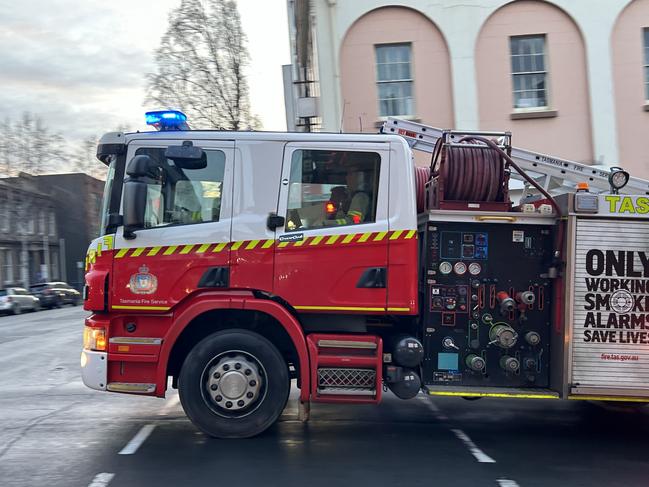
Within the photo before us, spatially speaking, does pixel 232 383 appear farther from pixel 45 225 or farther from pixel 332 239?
pixel 45 225

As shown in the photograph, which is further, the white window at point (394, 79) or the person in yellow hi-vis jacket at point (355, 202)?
the white window at point (394, 79)

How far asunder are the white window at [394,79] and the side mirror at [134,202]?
9.07 m

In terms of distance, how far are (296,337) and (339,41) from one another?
976 cm

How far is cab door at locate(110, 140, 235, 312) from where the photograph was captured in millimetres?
6145

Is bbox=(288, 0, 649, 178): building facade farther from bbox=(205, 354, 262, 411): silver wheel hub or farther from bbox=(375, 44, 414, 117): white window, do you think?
bbox=(205, 354, 262, 411): silver wheel hub

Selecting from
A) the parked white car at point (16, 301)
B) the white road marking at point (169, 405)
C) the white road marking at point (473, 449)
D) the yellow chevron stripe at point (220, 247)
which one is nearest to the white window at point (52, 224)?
the parked white car at point (16, 301)

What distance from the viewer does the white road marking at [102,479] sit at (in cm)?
515

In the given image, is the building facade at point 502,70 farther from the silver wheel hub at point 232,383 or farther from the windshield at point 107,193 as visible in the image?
the silver wheel hub at point 232,383

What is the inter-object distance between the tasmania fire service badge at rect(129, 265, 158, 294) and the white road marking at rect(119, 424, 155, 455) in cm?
144

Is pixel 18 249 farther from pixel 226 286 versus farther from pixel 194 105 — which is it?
pixel 226 286

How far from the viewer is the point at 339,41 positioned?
1436 centimetres

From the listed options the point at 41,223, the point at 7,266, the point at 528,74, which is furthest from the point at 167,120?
the point at 41,223

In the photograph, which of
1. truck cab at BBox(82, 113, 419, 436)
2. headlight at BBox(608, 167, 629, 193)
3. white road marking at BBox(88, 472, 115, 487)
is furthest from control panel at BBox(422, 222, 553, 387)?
white road marking at BBox(88, 472, 115, 487)

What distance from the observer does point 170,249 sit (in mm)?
6156
